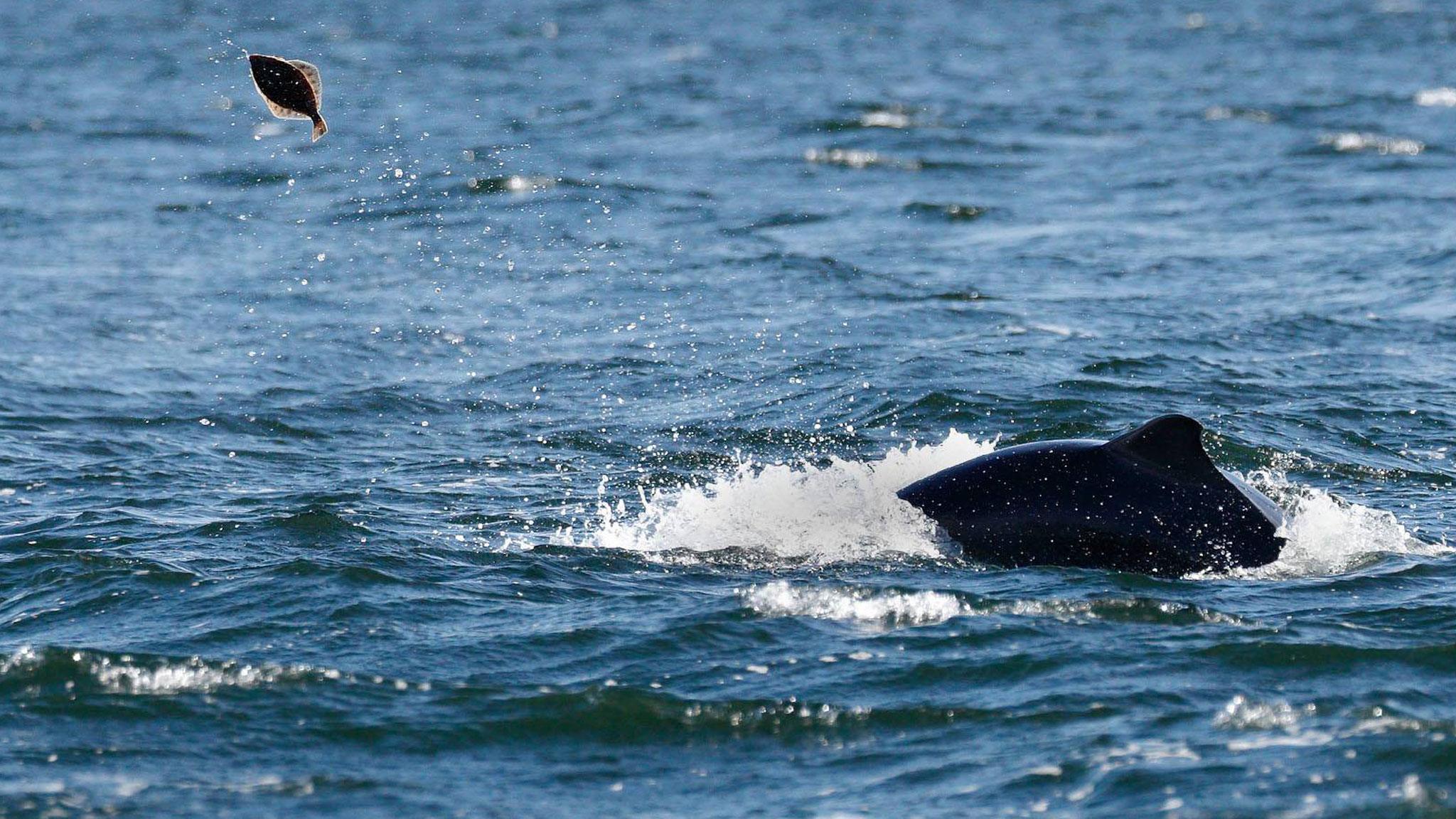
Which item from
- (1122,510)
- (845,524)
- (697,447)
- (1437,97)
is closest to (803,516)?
(845,524)

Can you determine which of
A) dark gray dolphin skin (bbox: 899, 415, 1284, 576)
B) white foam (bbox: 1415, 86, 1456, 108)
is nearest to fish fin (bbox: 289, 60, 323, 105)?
dark gray dolphin skin (bbox: 899, 415, 1284, 576)

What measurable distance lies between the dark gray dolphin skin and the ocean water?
0.54ft

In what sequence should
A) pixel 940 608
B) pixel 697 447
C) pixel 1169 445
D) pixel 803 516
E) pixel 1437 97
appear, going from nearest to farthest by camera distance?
pixel 940 608 → pixel 1169 445 → pixel 803 516 → pixel 697 447 → pixel 1437 97

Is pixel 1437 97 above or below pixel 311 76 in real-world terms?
below

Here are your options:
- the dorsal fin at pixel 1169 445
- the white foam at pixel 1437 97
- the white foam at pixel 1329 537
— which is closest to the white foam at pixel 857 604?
the dorsal fin at pixel 1169 445

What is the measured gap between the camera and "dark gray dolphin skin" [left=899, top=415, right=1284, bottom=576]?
9.93 m

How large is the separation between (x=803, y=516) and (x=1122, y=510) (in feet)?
6.39

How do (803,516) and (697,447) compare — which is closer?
(803,516)

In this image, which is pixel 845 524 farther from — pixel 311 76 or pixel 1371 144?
pixel 1371 144

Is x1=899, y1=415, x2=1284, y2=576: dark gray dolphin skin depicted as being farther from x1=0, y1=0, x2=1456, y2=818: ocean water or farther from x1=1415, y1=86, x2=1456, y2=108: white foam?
x1=1415, y1=86, x2=1456, y2=108: white foam

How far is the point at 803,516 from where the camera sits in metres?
11.0

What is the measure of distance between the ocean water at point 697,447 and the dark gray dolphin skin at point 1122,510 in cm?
16

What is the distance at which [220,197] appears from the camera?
81.9 ft

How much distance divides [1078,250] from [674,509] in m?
10.8
